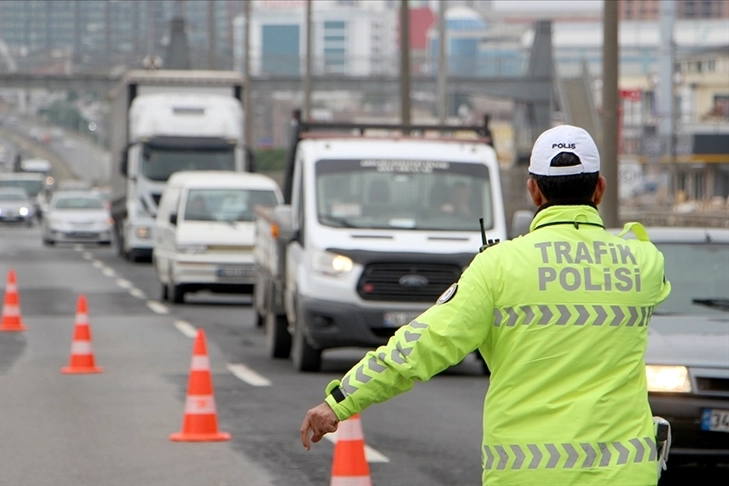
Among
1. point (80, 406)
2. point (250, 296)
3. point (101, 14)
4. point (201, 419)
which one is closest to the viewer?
point (201, 419)

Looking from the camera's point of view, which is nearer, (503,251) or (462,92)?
(503,251)

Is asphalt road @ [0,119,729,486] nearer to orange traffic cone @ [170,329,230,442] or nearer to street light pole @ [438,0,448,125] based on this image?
orange traffic cone @ [170,329,230,442]

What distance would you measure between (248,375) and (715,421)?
23.2ft

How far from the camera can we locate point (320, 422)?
164 inches

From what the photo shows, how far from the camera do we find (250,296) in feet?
86.0

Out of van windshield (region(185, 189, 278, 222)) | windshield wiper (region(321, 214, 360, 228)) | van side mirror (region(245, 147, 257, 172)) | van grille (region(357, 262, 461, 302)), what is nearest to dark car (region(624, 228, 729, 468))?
Answer: van grille (region(357, 262, 461, 302))

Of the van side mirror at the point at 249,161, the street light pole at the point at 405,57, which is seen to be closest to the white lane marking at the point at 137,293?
the van side mirror at the point at 249,161

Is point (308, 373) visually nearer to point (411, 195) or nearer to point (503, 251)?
point (411, 195)

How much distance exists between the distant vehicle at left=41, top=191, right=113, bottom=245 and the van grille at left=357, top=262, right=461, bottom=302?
31.1 meters

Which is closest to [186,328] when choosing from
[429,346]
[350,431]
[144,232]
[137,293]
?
[137,293]

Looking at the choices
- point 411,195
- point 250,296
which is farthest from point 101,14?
point 411,195

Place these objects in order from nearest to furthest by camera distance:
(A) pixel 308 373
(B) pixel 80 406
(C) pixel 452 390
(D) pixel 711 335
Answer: (D) pixel 711 335 → (B) pixel 80 406 → (C) pixel 452 390 → (A) pixel 308 373

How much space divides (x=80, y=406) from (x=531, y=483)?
8.89m

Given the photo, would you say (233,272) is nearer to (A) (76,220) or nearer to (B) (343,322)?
(B) (343,322)
